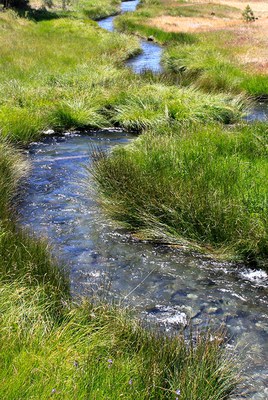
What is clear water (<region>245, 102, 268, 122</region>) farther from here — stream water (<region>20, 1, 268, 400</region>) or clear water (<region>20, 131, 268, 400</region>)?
clear water (<region>20, 131, 268, 400</region>)

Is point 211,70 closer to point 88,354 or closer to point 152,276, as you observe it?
point 152,276

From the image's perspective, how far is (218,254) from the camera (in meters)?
7.97

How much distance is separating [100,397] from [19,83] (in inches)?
604

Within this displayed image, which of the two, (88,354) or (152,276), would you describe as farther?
(152,276)

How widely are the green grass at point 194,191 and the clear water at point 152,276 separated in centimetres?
31

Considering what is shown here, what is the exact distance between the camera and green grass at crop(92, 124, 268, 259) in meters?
7.99

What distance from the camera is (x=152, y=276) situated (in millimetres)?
7539

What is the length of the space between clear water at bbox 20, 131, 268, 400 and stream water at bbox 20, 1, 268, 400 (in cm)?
1

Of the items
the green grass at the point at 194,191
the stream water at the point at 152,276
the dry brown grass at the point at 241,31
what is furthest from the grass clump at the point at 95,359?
the dry brown grass at the point at 241,31

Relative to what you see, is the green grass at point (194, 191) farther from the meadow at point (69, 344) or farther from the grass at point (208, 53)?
the grass at point (208, 53)

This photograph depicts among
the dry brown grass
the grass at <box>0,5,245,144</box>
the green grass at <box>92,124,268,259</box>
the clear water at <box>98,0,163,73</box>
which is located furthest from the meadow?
the dry brown grass

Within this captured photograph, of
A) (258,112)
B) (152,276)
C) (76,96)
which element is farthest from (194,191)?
(258,112)

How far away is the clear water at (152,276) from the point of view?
6.34 metres

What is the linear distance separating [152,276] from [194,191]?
180 cm
